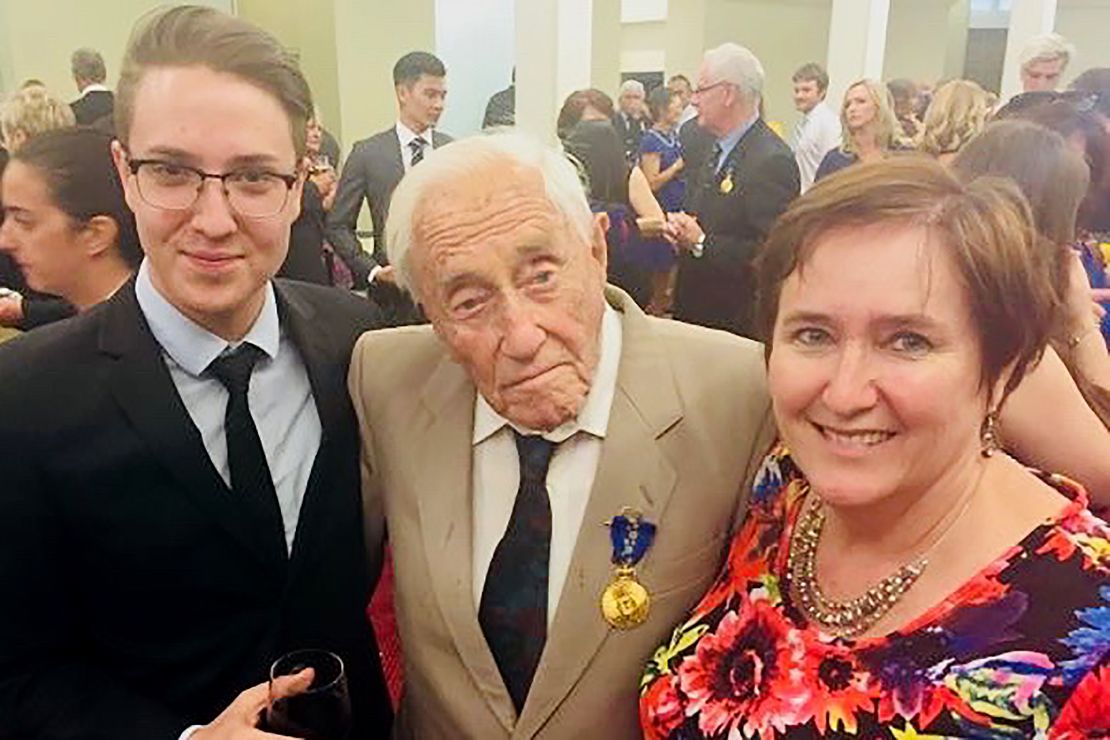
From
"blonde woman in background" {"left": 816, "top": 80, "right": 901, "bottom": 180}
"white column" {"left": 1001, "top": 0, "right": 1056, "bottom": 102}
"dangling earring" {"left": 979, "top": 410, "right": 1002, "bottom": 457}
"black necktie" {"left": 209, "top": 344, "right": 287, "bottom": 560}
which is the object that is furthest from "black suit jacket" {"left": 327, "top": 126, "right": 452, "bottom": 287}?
"white column" {"left": 1001, "top": 0, "right": 1056, "bottom": 102}

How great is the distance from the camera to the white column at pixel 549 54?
249 inches

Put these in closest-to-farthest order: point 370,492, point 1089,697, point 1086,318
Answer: point 1089,697
point 370,492
point 1086,318

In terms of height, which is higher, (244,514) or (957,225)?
(957,225)

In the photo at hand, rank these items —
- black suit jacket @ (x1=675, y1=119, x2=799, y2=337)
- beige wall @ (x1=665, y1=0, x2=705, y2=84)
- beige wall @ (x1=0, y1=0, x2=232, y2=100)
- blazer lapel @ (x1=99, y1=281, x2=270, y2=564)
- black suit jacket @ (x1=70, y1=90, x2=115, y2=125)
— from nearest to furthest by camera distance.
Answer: blazer lapel @ (x1=99, y1=281, x2=270, y2=564), black suit jacket @ (x1=675, y1=119, x2=799, y2=337), black suit jacket @ (x1=70, y1=90, x2=115, y2=125), beige wall @ (x1=0, y1=0, x2=232, y2=100), beige wall @ (x1=665, y1=0, x2=705, y2=84)

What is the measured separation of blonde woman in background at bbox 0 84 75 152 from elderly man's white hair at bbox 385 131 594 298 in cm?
362

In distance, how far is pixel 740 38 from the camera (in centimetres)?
1465

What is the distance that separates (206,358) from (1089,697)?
3.73 feet

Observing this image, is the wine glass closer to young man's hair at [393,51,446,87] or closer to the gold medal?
the gold medal

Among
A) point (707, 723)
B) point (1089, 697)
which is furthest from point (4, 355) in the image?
point (1089, 697)

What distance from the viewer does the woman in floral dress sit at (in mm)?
1053

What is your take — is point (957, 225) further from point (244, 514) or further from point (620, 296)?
point (244, 514)

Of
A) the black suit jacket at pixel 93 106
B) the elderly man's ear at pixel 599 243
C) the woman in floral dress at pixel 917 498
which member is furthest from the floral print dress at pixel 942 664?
the black suit jacket at pixel 93 106

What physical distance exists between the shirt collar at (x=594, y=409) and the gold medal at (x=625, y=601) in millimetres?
208

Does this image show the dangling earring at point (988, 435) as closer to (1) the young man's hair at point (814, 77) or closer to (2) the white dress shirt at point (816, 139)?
(2) the white dress shirt at point (816, 139)
